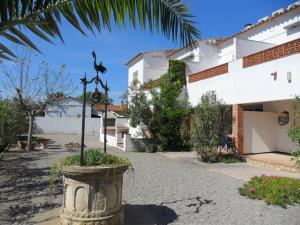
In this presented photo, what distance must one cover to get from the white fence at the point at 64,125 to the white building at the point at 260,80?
28131 mm

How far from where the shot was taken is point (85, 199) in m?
5.35

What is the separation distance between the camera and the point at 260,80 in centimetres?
1381

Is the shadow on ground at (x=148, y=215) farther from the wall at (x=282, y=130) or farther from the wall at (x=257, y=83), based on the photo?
the wall at (x=282, y=130)

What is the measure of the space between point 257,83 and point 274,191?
7083 millimetres

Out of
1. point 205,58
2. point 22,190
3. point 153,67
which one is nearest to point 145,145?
point 205,58

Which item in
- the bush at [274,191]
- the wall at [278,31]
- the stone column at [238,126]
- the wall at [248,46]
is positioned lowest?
the bush at [274,191]

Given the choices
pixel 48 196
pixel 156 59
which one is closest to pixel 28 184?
Result: pixel 48 196

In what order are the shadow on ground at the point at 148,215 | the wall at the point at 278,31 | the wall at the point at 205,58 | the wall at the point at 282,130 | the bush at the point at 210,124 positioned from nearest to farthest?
the shadow on ground at the point at 148,215, the bush at the point at 210,124, the wall at the point at 282,130, the wall at the point at 278,31, the wall at the point at 205,58

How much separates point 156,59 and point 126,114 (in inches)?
284

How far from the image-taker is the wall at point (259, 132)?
15.5 m

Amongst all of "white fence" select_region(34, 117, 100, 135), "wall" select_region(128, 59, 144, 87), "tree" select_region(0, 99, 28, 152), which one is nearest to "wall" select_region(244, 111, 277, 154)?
"wall" select_region(128, 59, 144, 87)

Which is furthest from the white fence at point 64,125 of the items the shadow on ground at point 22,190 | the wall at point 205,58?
the shadow on ground at point 22,190

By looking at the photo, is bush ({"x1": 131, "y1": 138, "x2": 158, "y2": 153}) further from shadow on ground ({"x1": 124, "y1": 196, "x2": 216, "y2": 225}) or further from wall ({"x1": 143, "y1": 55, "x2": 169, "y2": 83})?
shadow on ground ({"x1": 124, "y1": 196, "x2": 216, "y2": 225})

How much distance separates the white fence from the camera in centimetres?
4622
